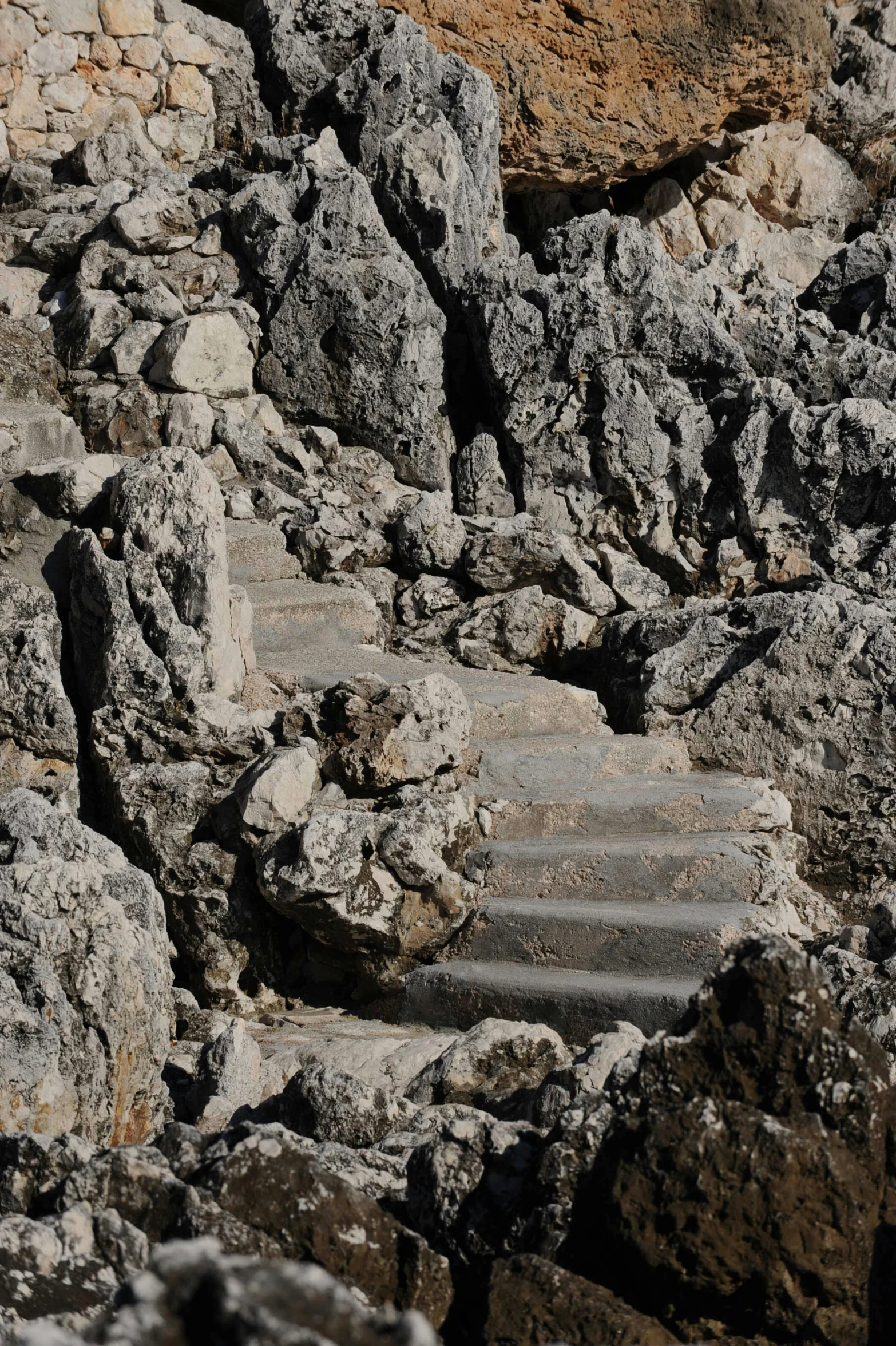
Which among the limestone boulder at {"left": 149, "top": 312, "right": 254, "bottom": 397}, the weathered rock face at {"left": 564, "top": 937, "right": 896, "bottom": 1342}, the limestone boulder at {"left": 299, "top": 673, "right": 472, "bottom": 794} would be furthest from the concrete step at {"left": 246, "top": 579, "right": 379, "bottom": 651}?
the weathered rock face at {"left": 564, "top": 937, "right": 896, "bottom": 1342}

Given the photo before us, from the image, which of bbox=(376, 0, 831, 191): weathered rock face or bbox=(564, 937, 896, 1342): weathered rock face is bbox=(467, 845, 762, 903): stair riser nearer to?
bbox=(564, 937, 896, 1342): weathered rock face

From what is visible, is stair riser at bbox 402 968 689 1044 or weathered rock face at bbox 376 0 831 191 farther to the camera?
weathered rock face at bbox 376 0 831 191

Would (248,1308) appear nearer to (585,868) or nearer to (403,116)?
(585,868)

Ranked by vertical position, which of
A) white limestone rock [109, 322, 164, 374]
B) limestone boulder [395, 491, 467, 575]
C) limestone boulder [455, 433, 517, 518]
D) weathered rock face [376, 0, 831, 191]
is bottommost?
limestone boulder [395, 491, 467, 575]

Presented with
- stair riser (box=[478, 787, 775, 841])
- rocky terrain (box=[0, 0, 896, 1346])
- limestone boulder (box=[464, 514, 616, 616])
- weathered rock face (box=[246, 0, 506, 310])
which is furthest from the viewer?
weathered rock face (box=[246, 0, 506, 310])

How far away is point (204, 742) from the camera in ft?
22.4

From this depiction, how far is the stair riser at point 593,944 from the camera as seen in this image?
557cm

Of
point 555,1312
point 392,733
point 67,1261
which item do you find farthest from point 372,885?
point 555,1312

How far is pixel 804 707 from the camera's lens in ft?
23.2

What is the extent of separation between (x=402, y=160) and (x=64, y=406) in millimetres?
3594

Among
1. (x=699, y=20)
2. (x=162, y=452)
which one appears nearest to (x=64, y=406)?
(x=162, y=452)

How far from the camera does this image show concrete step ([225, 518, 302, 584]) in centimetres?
Result: 855

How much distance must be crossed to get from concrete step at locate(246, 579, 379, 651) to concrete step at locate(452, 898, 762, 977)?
2563 millimetres

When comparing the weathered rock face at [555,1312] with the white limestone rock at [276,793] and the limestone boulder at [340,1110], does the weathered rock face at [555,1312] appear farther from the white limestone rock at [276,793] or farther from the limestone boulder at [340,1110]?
the white limestone rock at [276,793]
